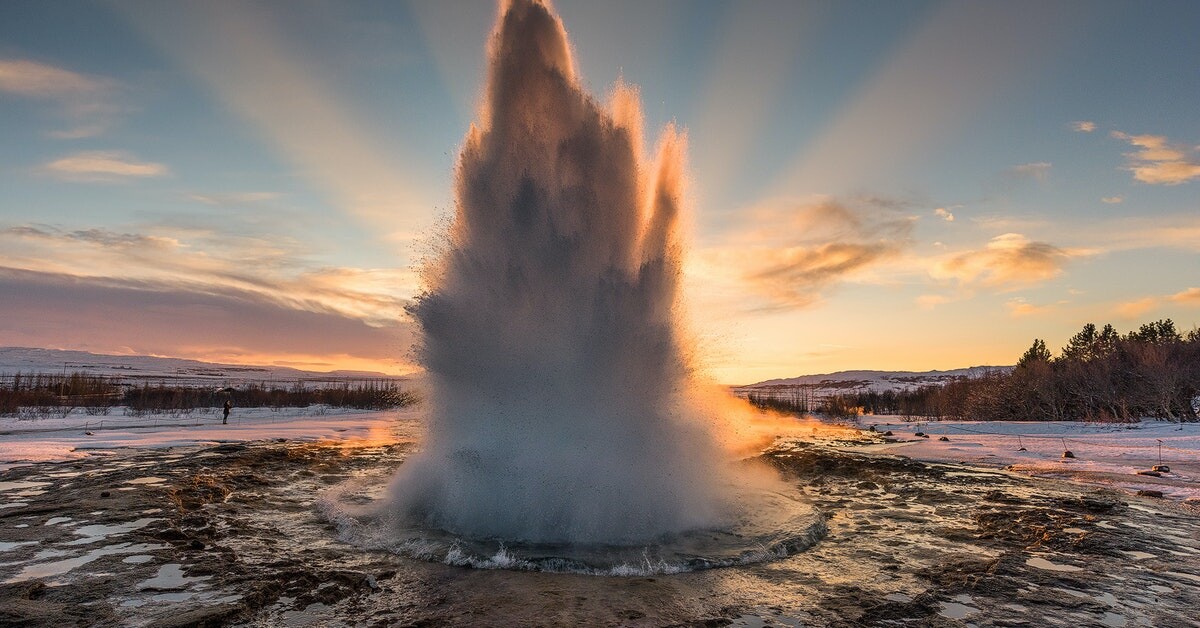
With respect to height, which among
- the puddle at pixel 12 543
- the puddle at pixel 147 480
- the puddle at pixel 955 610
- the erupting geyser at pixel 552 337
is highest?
the erupting geyser at pixel 552 337

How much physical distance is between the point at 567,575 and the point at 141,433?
33349 millimetres

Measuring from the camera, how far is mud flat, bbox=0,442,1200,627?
682 cm

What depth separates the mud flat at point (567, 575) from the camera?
682 cm

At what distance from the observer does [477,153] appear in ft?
44.6

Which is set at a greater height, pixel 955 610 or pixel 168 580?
pixel 955 610

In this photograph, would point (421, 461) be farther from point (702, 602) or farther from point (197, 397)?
point (197, 397)

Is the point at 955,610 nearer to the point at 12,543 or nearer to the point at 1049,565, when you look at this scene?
the point at 1049,565

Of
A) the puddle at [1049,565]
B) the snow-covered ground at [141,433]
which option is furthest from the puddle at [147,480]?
the puddle at [1049,565]

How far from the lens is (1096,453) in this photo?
26703mm

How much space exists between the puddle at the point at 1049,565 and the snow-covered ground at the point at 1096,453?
34.2 ft

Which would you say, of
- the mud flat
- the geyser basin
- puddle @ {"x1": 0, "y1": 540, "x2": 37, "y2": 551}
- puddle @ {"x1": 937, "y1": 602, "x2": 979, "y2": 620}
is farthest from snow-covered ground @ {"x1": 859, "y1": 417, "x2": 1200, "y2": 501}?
puddle @ {"x1": 0, "y1": 540, "x2": 37, "y2": 551}

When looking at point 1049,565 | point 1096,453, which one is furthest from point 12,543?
point 1096,453

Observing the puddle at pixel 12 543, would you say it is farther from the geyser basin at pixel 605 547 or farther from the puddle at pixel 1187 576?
the puddle at pixel 1187 576

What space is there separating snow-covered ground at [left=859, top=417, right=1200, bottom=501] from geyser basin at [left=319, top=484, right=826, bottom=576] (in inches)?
521
